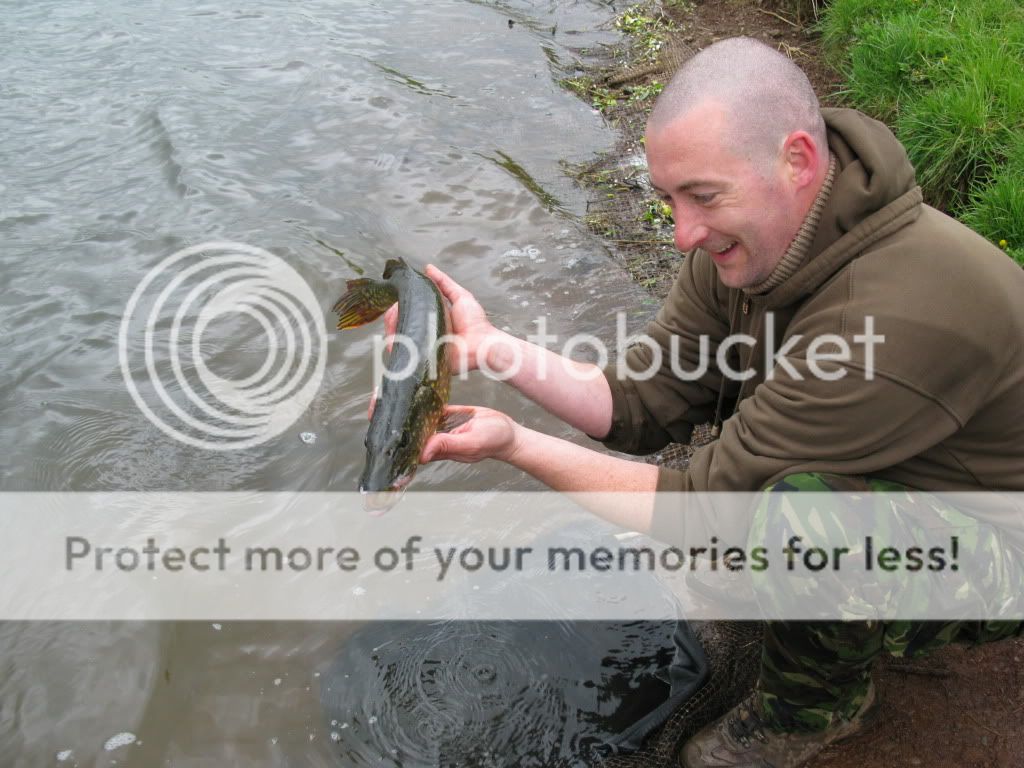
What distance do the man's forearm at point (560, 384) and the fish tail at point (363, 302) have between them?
0.91 metres

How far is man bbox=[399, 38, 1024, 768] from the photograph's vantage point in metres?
2.22

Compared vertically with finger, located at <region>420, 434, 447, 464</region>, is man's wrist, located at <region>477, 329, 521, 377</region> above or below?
below

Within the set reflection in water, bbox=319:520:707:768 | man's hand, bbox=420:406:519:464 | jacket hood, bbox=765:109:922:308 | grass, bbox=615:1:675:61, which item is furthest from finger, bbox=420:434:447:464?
grass, bbox=615:1:675:61

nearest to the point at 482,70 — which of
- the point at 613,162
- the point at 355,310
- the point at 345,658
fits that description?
the point at 613,162

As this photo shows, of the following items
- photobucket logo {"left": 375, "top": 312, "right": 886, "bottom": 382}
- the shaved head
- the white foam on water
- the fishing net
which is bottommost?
the white foam on water

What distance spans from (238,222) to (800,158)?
4564 millimetres

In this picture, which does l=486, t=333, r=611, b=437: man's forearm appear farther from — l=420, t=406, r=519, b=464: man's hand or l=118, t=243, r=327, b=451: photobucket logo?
l=118, t=243, r=327, b=451: photobucket logo

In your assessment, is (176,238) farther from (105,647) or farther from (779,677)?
(779,677)

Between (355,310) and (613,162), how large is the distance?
10.6 feet

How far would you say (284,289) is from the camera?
17.9ft

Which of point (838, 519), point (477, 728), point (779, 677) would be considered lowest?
point (477, 728)

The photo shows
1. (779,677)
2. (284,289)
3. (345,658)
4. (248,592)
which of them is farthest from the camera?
(284,289)

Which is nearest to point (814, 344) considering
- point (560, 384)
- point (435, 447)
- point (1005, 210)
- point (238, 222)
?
point (560, 384)

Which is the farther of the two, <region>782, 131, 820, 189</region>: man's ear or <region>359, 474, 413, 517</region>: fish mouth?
<region>359, 474, 413, 517</region>: fish mouth
